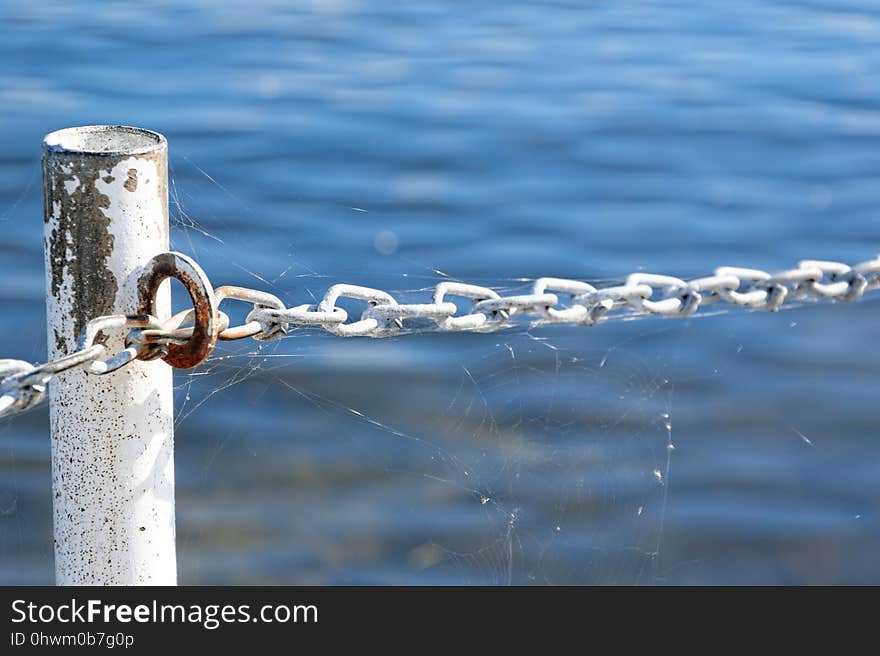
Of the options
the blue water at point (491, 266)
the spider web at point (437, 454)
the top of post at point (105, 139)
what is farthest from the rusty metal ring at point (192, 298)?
the blue water at point (491, 266)

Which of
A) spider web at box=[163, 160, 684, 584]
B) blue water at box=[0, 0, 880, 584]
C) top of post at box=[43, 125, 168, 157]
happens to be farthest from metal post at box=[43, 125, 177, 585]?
blue water at box=[0, 0, 880, 584]

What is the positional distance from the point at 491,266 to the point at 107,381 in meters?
3.73

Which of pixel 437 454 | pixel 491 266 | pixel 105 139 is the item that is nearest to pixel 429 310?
pixel 105 139

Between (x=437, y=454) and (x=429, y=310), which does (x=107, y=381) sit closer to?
(x=429, y=310)

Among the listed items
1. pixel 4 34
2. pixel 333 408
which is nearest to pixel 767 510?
pixel 333 408

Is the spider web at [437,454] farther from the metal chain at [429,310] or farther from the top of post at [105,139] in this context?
the top of post at [105,139]

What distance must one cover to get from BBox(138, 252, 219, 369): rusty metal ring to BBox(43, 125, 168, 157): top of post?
0.56ft

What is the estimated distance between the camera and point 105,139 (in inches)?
78.0

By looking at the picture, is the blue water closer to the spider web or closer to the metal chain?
the spider web
